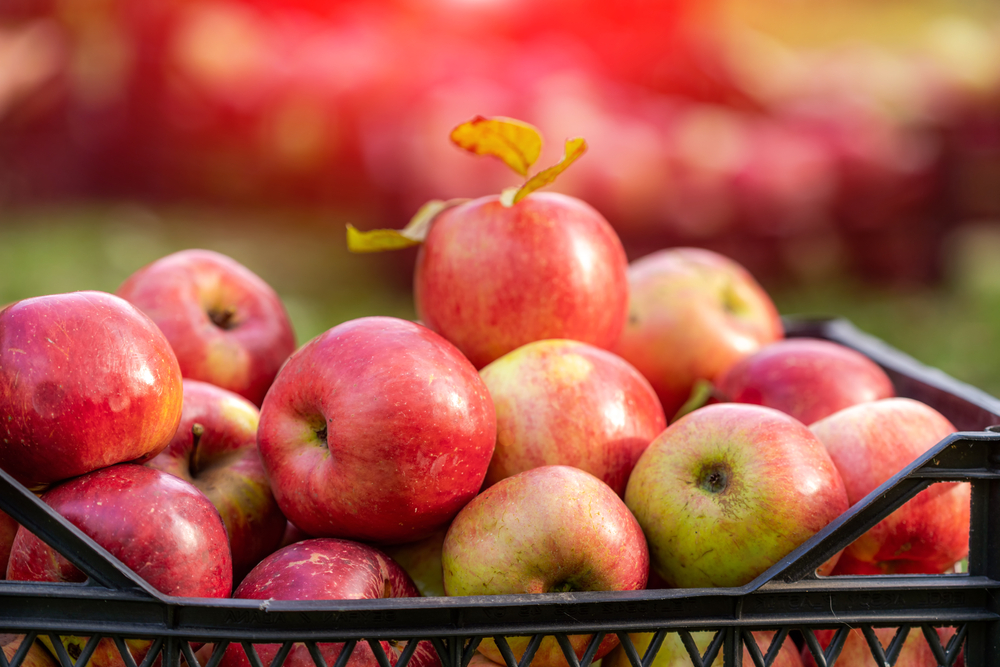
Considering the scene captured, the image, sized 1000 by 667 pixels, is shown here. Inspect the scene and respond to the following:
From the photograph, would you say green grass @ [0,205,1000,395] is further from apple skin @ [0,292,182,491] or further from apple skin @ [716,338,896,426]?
apple skin @ [0,292,182,491]

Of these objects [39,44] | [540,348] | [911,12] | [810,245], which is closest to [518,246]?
[540,348]

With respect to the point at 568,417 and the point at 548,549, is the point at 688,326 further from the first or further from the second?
the point at 548,549

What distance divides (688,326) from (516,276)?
0.36m

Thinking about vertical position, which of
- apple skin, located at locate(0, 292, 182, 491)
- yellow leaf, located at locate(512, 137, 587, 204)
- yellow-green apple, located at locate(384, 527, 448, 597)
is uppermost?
yellow leaf, located at locate(512, 137, 587, 204)

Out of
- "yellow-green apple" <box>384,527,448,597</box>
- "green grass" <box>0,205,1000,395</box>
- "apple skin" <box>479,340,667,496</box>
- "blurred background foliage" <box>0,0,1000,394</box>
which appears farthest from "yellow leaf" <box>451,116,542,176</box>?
"blurred background foliage" <box>0,0,1000,394</box>

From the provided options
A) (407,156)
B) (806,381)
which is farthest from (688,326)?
(407,156)

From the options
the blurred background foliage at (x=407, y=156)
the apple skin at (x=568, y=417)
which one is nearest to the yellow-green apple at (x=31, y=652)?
the apple skin at (x=568, y=417)

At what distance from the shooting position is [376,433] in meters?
0.81

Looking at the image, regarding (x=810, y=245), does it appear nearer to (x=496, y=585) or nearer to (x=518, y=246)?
(x=518, y=246)

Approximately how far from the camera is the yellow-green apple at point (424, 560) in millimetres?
923

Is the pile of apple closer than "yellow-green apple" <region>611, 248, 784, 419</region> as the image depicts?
Yes

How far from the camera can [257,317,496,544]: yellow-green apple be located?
0.82 m

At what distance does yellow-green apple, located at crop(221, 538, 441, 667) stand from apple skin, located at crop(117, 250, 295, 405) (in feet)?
1.24

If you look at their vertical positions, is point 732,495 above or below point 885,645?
above
